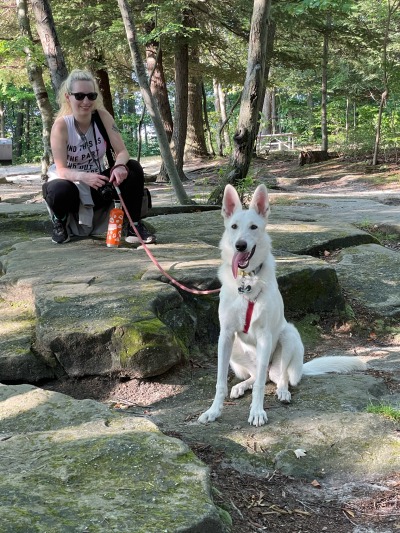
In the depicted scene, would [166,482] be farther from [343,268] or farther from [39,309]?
[343,268]

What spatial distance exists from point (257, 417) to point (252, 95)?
6.76 meters

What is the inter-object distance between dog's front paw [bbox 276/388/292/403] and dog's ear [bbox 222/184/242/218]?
126cm

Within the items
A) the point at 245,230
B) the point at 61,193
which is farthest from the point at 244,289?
the point at 61,193

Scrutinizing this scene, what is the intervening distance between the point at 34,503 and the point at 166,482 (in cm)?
51

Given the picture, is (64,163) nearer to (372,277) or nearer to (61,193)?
(61,193)

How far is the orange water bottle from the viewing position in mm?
6012

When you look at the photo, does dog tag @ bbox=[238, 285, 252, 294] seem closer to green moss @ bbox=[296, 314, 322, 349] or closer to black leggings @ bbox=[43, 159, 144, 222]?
green moss @ bbox=[296, 314, 322, 349]

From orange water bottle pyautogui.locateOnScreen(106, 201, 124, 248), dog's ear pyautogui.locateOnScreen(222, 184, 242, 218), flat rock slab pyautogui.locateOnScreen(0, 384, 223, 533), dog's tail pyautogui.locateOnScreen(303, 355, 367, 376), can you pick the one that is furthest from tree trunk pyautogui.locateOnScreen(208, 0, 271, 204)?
flat rock slab pyautogui.locateOnScreen(0, 384, 223, 533)

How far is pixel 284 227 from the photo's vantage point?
785 cm

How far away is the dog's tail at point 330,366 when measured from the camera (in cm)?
431

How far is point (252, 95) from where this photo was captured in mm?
9125

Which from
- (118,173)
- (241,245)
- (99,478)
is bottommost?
(99,478)

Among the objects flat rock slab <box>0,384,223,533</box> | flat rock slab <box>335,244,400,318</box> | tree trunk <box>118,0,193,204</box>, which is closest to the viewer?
flat rock slab <box>0,384,223,533</box>

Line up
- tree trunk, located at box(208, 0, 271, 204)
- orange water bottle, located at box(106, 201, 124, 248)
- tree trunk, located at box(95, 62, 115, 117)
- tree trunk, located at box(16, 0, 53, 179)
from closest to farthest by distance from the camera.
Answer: orange water bottle, located at box(106, 201, 124, 248) < tree trunk, located at box(208, 0, 271, 204) < tree trunk, located at box(16, 0, 53, 179) < tree trunk, located at box(95, 62, 115, 117)
